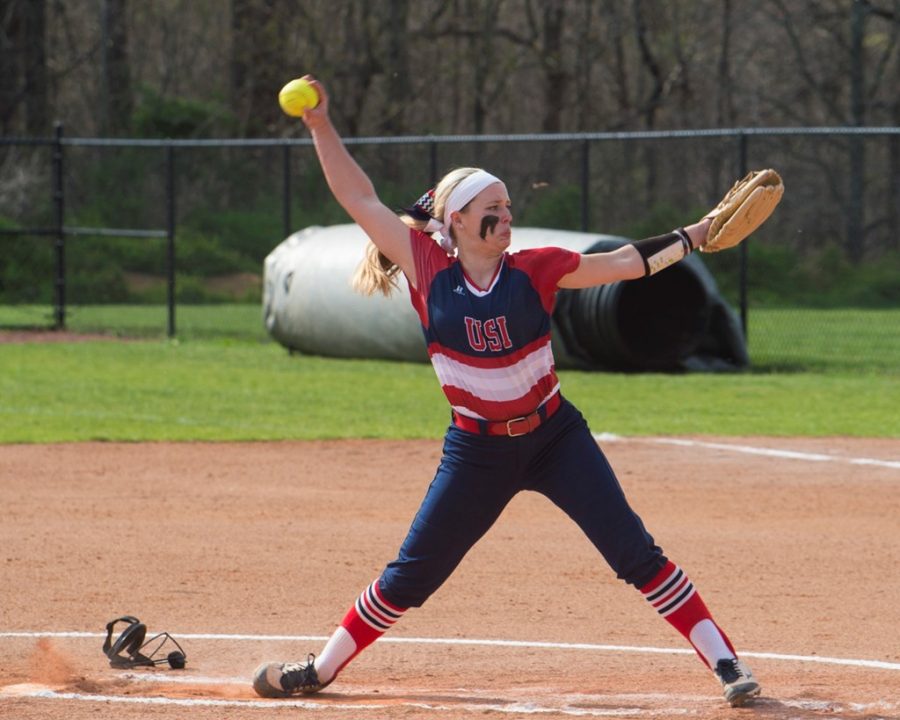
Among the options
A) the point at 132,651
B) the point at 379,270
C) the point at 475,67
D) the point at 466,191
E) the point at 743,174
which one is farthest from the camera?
the point at 475,67

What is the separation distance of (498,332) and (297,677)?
1.41m

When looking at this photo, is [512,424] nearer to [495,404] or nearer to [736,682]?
[495,404]

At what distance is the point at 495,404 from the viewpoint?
5.27 m

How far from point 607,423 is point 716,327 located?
4943 mm

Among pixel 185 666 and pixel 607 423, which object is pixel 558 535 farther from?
pixel 607 423

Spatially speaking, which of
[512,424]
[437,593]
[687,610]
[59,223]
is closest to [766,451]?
[437,593]

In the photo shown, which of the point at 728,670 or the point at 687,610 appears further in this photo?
the point at 687,610

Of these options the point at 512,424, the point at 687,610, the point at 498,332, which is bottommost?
the point at 687,610

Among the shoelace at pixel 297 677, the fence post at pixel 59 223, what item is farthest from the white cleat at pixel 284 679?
the fence post at pixel 59 223

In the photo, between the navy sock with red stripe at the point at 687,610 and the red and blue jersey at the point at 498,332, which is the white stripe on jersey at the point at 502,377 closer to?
the red and blue jersey at the point at 498,332

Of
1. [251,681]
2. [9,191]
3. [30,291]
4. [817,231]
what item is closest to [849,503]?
[251,681]

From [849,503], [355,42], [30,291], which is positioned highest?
[355,42]

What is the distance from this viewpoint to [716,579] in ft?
25.5

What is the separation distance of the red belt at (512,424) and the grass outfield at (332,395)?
24.7 ft
